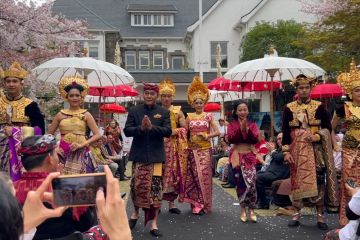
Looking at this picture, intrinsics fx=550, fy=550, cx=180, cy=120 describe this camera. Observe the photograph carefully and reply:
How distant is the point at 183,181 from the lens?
28.6ft

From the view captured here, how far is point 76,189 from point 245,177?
5.85 meters

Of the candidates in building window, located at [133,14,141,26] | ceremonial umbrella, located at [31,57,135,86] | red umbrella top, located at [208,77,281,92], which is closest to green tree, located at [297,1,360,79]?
red umbrella top, located at [208,77,281,92]

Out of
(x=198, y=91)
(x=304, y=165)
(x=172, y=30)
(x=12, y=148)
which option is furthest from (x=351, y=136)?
(x=172, y=30)

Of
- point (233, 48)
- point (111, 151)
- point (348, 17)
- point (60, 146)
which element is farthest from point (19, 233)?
point (233, 48)

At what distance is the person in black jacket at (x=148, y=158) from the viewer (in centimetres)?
678

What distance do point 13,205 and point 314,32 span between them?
62.5 ft

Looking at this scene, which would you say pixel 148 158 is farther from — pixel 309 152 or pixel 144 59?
pixel 144 59

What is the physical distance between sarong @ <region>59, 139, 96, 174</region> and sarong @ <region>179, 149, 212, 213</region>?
230 cm

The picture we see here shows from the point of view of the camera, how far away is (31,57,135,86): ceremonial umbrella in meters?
8.87

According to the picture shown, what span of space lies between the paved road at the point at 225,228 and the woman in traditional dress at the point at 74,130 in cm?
113

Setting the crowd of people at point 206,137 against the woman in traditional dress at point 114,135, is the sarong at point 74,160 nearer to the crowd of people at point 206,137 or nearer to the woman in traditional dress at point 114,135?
the crowd of people at point 206,137

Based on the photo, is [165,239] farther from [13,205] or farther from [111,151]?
[111,151]

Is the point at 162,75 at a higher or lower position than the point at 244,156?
higher

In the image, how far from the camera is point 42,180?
3.63m
